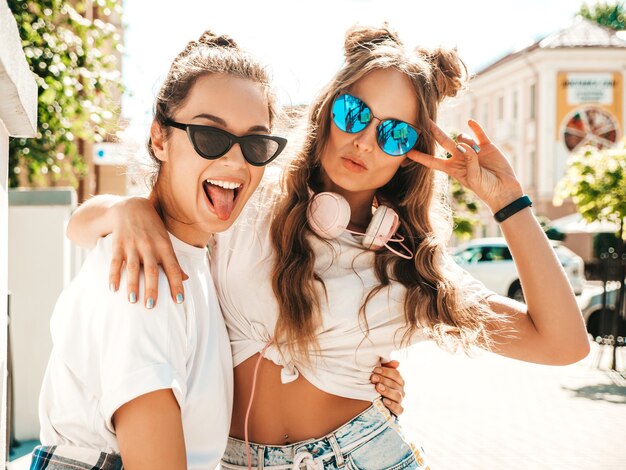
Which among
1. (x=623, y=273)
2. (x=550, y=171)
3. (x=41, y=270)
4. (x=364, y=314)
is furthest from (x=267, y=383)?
(x=550, y=171)

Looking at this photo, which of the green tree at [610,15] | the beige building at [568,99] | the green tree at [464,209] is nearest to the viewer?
the green tree at [464,209]

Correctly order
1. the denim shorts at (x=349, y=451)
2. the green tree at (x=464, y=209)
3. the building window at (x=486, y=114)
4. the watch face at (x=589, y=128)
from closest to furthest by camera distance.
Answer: the denim shorts at (x=349, y=451), the green tree at (x=464, y=209), the watch face at (x=589, y=128), the building window at (x=486, y=114)

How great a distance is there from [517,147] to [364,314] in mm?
40417

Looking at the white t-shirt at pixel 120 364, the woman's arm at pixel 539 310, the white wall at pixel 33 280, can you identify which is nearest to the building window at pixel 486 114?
the white wall at pixel 33 280

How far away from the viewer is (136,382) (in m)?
1.58

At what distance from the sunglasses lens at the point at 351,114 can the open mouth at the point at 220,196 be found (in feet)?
2.45

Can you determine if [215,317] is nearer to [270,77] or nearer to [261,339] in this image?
[261,339]

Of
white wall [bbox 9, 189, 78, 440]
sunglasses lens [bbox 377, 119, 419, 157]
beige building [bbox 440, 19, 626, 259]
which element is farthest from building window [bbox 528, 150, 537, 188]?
sunglasses lens [bbox 377, 119, 419, 157]

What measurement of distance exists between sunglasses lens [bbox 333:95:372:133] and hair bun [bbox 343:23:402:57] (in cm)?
22

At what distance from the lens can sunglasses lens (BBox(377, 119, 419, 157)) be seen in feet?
8.67

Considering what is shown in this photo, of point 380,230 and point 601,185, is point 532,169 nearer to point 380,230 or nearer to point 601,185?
point 601,185

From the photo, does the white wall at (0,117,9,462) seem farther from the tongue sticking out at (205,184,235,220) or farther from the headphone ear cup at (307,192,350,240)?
the headphone ear cup at (307,192,350,240)

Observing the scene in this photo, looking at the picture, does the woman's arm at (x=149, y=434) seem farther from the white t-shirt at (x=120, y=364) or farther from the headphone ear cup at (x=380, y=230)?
the headphone ear cup at (x=380, y=230)

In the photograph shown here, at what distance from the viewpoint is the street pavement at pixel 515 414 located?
6.70m
